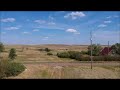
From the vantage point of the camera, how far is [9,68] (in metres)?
10.4

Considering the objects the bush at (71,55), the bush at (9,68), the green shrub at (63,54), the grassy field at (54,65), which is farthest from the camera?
the green shrub at (63,54)

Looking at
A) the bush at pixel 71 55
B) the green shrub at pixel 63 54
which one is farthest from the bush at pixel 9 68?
the green shrub at pixel 63 54

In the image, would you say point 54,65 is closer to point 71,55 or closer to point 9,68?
point 71,55

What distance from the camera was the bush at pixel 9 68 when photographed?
878 centimetres

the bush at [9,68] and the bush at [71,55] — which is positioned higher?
the bush at [71,55]

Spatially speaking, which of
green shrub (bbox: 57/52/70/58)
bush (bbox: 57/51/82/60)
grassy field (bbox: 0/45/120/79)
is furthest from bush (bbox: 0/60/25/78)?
green shrub (bbox: 57/52/70/58)

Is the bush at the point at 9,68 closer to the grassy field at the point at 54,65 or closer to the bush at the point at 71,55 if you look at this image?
the grassy field at the point at 54,65

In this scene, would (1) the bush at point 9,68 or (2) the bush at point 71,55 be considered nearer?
(1) the bush at point 9,68

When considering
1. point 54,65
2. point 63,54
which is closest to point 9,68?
point 54,65

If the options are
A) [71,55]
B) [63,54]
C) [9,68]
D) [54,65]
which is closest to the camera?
[9,68]
